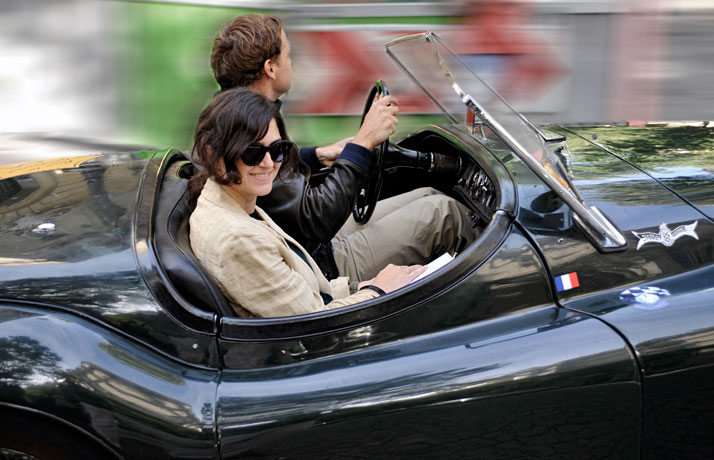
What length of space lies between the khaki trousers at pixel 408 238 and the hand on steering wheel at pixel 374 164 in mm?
84

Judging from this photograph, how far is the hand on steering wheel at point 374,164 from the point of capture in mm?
2381

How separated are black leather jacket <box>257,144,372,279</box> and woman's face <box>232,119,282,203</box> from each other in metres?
0.36

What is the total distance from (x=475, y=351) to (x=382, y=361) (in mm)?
223

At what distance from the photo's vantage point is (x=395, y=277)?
205 cm

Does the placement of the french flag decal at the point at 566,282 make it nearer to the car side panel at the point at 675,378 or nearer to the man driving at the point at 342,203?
the car side panel at the point at 675,378

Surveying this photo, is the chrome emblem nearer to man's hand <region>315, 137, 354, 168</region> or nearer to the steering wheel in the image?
the steering wheel

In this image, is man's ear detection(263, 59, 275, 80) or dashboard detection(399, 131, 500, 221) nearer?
dashboard detection(399, 131, 500, 221)

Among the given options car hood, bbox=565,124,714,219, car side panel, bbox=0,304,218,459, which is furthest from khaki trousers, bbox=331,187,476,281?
car side panel, bbox=0,304,218,459

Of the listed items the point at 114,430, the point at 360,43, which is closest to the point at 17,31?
the point at 360,43

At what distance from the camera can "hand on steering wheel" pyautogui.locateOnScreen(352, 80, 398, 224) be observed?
7.81 feet

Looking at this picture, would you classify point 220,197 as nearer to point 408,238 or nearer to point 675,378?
point 408,238

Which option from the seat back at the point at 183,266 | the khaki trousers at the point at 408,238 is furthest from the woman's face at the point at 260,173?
the khaki trousers at the point at 408,238

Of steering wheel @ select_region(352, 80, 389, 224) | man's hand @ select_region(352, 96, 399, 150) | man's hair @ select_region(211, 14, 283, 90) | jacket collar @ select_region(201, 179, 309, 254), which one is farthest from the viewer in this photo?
man's hair @ select_region(211, 14, 283, 90)

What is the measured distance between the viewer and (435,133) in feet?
9.05
